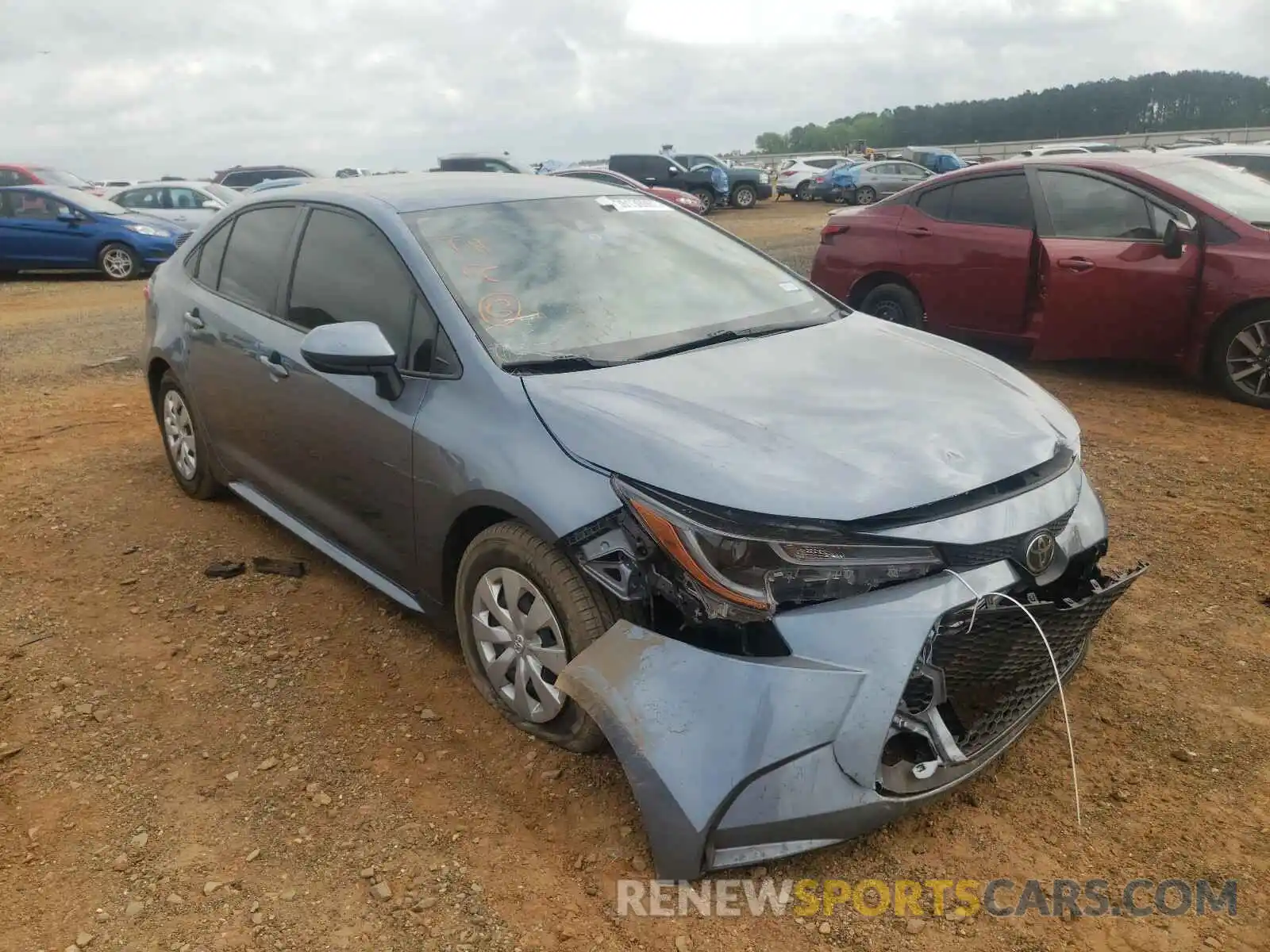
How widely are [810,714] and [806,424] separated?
79 centimetres

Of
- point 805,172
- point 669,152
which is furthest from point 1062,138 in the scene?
point 669,152

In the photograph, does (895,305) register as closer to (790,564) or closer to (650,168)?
(790,564)

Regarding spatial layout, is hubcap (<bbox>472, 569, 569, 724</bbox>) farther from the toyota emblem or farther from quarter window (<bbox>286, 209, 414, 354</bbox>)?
the toyota emblem

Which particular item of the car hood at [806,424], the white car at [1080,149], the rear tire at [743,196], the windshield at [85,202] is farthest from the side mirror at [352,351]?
the rear tire at [743,196]

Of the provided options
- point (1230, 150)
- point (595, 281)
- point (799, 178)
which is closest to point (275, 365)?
point (595, 281)

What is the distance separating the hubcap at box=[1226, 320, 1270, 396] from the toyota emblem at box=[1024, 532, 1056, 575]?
4.40m

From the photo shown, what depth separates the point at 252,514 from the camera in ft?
16.1

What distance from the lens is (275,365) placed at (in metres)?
3.78

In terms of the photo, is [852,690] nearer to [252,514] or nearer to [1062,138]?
[252,514]

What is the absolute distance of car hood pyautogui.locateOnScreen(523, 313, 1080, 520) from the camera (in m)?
A: 2.35

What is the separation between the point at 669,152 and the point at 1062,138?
192 feet

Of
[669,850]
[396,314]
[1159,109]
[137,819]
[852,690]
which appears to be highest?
[1159,109]

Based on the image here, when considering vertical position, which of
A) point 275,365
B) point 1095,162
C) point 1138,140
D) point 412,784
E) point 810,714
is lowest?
point 412,784

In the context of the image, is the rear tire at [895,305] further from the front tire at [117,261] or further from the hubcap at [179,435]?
the front tire at [117,261]
